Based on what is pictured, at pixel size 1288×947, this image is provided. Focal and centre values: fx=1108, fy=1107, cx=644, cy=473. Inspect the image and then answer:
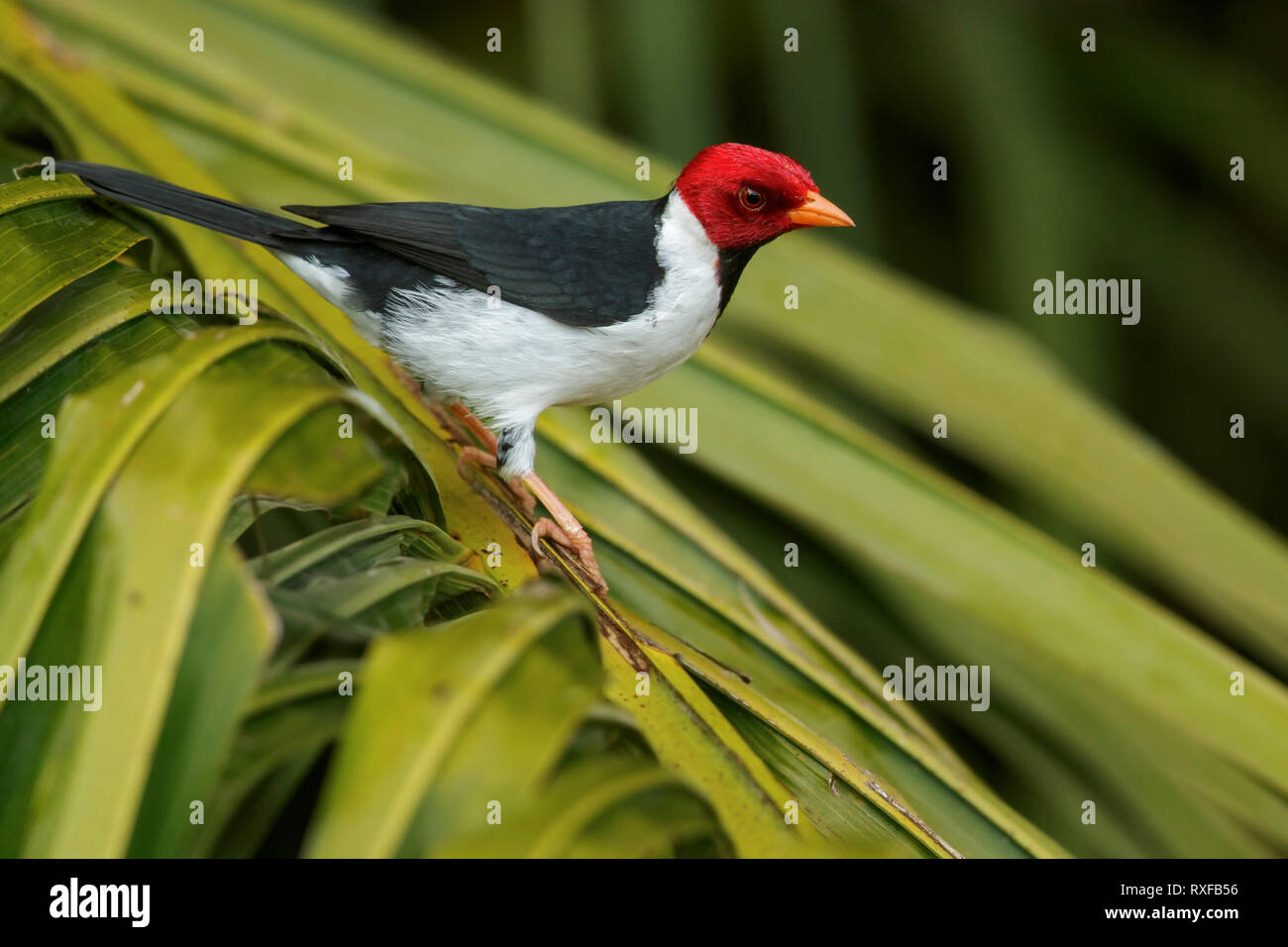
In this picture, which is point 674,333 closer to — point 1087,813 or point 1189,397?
point 1087,813

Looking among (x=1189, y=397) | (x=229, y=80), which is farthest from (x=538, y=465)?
(x=1189, y=397)

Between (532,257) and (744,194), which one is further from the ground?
(744,194)

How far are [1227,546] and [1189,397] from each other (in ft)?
7.42

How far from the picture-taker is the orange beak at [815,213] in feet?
7.67

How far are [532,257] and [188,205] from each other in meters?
0.68

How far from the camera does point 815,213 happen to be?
2.35 meters

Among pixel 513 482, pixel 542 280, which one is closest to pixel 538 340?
pixel 542 280

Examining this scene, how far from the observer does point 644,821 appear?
37.2 inches

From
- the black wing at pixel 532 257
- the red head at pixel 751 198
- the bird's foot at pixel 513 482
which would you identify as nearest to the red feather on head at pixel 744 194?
the red head at pixel 751 198

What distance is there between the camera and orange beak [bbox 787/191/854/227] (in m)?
2.34

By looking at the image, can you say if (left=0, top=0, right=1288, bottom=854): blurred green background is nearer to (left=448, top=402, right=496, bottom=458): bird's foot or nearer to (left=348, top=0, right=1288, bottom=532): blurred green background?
(left=348, top=0, right=1288, bottom=532): blurred green background

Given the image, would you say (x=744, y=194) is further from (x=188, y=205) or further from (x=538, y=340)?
(x=188, y=205)

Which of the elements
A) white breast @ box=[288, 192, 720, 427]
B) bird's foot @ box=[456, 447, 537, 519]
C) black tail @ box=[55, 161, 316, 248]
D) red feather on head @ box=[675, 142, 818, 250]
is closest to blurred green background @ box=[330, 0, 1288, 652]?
red feather on head @ box=[675, 142, 818, 250]

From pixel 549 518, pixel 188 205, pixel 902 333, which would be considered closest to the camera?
pixel 188 205
